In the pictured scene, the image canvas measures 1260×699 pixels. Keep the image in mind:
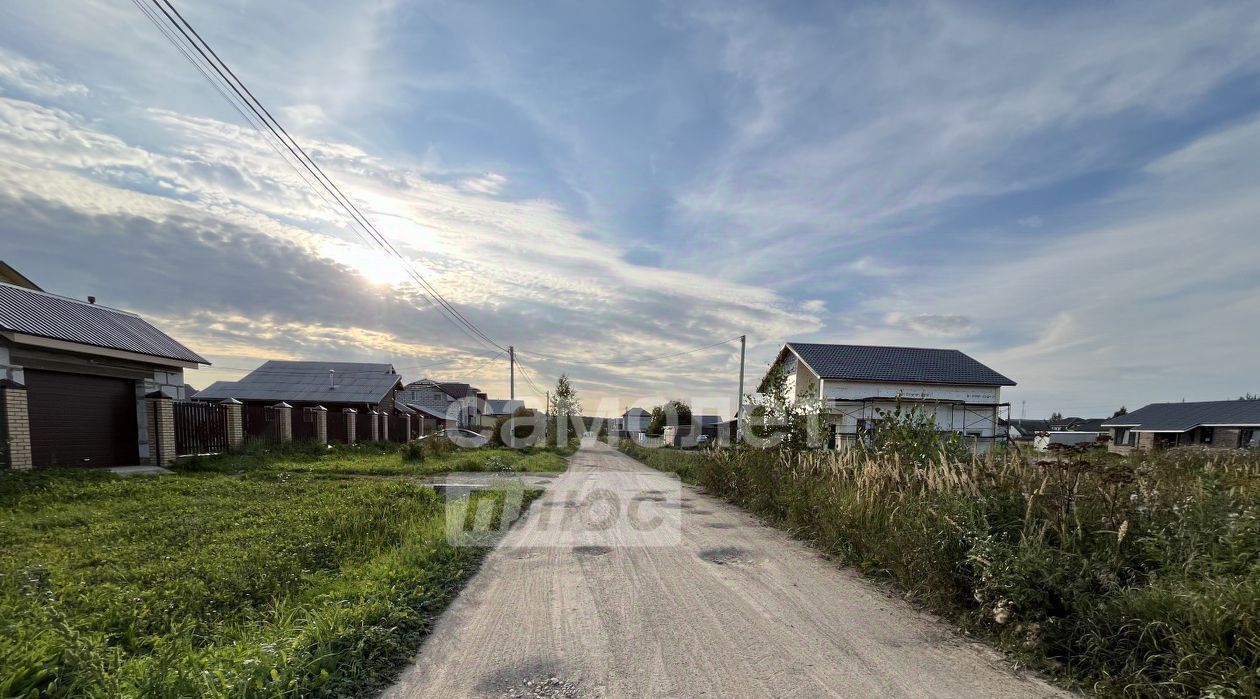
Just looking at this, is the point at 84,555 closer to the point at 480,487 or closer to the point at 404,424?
the point at 480,487

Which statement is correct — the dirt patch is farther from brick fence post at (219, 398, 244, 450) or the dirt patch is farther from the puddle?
brick fence post at (219, 398, 244, 450)

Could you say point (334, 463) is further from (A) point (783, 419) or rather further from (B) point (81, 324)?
(A) point (783, 419)

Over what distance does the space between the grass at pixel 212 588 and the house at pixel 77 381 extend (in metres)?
2.10

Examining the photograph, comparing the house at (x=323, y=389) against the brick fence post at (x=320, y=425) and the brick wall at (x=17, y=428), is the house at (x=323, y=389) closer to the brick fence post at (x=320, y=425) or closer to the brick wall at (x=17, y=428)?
the brick fence post at (x=320, y=425)

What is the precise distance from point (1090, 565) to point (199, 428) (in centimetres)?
1809

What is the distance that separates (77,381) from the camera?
1139 cm

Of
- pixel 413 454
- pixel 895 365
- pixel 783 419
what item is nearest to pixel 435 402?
pixel 413 454

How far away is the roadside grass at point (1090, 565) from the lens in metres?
2.74

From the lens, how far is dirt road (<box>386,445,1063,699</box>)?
121 inches

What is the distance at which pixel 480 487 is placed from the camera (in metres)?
11.2

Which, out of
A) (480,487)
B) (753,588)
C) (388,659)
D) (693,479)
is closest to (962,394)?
(693,479)

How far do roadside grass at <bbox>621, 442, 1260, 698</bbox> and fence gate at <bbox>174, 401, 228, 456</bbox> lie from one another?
15773 mm

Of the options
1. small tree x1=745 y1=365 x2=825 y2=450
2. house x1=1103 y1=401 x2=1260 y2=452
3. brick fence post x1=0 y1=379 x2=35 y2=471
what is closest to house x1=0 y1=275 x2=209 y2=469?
brick fence post x1=0 y1=379 x2=35 y2=471

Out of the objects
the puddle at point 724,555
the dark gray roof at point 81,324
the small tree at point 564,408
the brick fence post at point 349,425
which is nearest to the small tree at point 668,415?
the small tree at point 564,408
